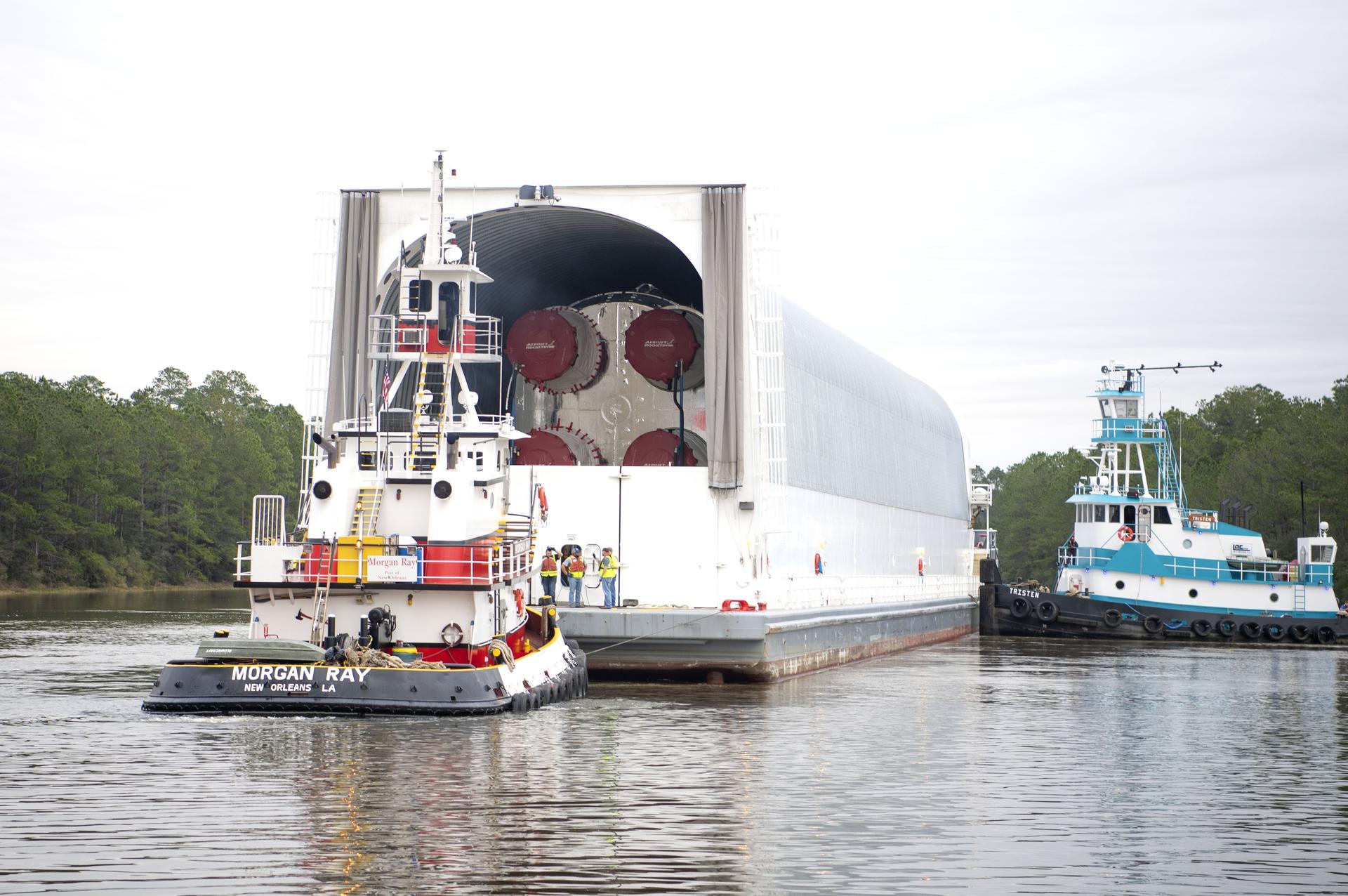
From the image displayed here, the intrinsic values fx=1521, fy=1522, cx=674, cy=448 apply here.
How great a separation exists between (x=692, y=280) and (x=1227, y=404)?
100 m

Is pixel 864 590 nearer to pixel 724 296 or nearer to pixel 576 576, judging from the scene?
pixel 724 296

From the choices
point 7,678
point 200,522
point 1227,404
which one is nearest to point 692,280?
point 7,678

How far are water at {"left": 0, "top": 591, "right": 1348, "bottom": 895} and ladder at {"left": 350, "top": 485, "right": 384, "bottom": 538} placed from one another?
11.0 feet

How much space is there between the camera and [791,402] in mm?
32906

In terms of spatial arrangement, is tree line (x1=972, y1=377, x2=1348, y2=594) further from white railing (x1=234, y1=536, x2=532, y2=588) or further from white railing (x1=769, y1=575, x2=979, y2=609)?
white railing (x1=234, y1=536, x2=532, y2=588)

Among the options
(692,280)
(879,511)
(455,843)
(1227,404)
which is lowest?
(455,843)

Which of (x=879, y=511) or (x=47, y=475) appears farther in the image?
(x=47, y=475)

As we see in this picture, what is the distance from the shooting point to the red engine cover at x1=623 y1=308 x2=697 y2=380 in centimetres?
3244

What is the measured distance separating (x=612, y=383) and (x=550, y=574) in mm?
8769

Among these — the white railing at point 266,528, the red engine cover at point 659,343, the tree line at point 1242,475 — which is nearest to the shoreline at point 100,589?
the red engine cover at point 659,343

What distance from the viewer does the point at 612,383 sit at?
34.6 metres

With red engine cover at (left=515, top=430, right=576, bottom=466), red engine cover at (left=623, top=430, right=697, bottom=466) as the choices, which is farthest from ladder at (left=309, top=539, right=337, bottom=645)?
red engine cover at (left=623, top=430, right=697, bottom=466)

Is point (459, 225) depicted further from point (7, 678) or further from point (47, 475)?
point (47, 475)

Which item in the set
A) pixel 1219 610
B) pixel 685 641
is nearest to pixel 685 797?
pixel 685 641
